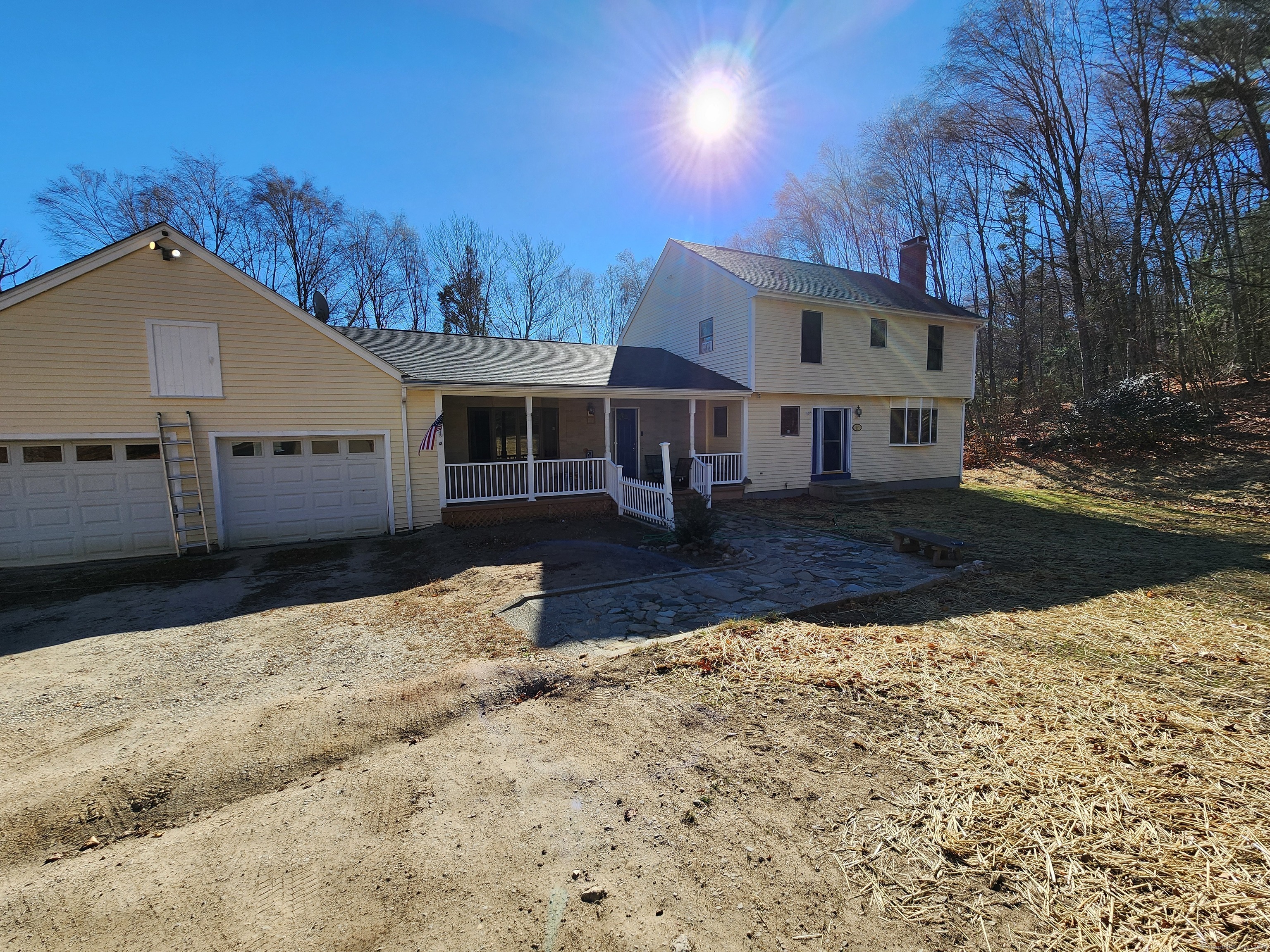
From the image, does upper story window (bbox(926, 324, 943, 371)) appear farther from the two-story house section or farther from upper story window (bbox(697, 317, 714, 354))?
upper story window (bbox(697, 317, 714, 354))

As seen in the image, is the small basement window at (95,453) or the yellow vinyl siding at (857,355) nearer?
the small basement window at (95,453)

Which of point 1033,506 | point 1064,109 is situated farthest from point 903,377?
point 1064,109

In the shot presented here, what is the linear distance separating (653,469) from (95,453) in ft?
37.2

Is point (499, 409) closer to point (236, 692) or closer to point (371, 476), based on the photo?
point (371, 476)

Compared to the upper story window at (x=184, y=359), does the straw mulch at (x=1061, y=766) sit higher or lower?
lower

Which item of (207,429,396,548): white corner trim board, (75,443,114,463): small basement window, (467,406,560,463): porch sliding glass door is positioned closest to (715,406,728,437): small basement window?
(467,406,560,463): porch sliding glass door

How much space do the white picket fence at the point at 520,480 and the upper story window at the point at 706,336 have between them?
220 inches

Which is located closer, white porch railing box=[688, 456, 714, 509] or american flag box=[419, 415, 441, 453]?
american flag box=[419, 415, 441, 453]

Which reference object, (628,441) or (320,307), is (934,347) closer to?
(628,441)

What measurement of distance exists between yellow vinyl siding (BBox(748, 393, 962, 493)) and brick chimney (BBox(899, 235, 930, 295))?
173 inches

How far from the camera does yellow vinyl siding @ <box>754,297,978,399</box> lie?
14281 mm

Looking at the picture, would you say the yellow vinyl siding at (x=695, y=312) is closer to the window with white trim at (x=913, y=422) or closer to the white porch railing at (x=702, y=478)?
the white porch railing at (x=702, y=478)

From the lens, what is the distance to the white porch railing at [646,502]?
32.4 feet

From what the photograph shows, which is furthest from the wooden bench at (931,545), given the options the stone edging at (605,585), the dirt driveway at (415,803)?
the dirt driveway at (415,803)
